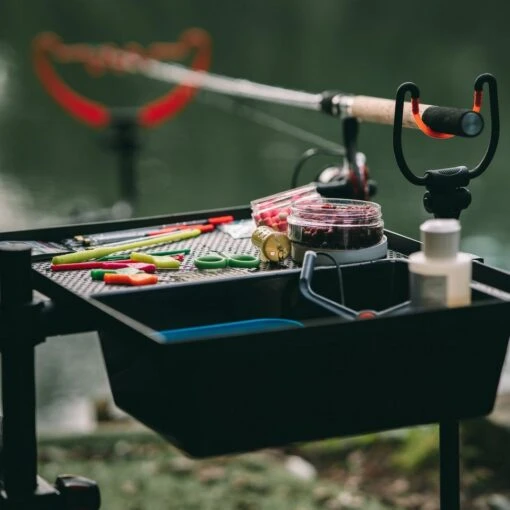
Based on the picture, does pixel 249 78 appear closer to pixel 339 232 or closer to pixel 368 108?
pixel 368 108

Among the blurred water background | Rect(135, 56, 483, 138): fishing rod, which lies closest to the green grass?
Rect(135, 56, 483, 138): fishing rod

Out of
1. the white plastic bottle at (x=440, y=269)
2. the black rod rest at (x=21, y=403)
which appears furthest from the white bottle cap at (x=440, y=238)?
the black rod rest at (x=21, y=403)

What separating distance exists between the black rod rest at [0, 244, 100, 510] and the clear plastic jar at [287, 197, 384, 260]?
303 mm

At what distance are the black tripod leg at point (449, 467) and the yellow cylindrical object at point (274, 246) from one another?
10.6 inches

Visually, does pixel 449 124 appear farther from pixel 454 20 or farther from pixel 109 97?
pixel 454 20

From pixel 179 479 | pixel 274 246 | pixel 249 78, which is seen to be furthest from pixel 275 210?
pixel 249 78

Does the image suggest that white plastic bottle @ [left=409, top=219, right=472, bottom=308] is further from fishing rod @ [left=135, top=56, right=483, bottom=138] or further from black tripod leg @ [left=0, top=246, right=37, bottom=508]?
black tripod leg @ [left=0, top=246, right=37, bottom=508]

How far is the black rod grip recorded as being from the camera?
123cm

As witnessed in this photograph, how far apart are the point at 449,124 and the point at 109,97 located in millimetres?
6945

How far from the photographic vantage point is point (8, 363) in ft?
4.12

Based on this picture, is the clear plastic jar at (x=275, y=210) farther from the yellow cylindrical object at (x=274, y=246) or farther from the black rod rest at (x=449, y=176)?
the black rod rest at (x=449, y=176)

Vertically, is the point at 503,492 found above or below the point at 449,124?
below

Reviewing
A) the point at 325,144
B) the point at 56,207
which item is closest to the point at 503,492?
the point at 325,144

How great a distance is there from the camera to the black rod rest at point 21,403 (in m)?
1.23
